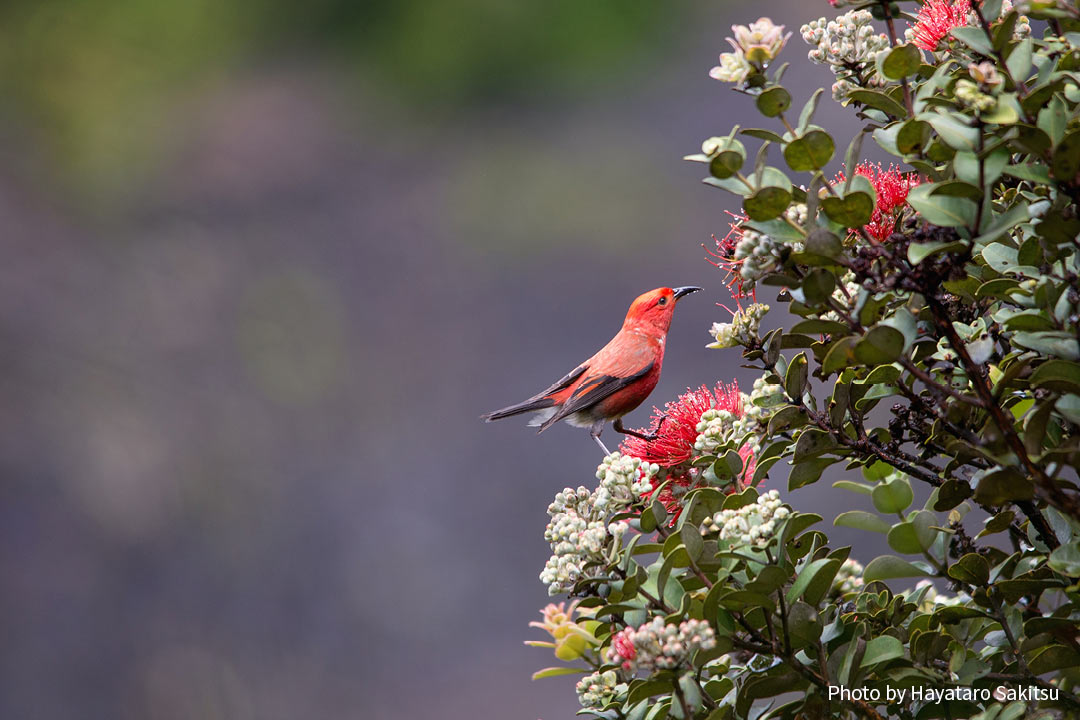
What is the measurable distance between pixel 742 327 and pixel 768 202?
0.19 meters

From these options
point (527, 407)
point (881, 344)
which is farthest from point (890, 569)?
point (527, 407)

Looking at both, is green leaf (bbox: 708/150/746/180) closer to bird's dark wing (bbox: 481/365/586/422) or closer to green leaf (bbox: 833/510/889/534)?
green leaf (bbox: 833/510/889/534)

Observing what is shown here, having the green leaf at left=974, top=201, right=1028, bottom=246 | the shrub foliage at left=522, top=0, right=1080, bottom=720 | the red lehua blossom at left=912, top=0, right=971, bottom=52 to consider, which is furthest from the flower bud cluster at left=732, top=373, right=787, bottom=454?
the red lehua blossom at left=912, top=0, right=971, bottom=52

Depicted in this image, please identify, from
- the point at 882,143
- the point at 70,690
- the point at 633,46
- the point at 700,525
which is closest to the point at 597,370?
the point at 700,525

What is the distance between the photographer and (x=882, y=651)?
1.96ft

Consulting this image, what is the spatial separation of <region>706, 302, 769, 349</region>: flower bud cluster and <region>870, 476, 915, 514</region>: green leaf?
0.50 feet

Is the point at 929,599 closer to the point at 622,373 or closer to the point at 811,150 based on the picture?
the point at 811,150

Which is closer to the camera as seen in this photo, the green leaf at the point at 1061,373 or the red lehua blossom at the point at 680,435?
the green leaf at the point at 1061,373

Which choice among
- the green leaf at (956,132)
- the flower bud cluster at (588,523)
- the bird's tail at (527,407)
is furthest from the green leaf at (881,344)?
the bird's tail at (527,407)

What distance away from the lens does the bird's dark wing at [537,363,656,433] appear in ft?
4.87

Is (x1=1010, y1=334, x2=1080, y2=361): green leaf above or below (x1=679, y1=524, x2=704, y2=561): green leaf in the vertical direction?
above

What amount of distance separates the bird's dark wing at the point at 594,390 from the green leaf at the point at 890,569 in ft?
2.65

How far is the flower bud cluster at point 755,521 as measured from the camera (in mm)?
591

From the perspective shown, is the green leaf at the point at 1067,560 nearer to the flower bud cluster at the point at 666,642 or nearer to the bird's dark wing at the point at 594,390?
the flower bud cluster at the point at 666,642
